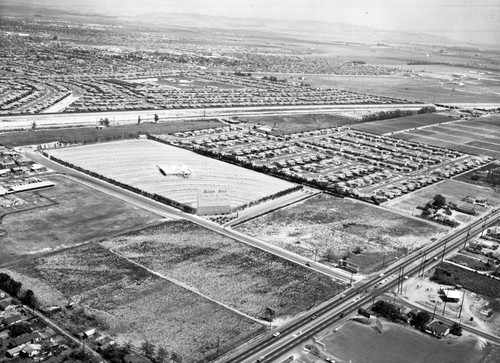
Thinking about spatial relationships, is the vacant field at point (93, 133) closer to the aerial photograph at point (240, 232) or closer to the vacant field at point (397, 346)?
the aerial photograph at point (240, 232)

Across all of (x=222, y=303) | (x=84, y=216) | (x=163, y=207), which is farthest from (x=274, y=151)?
(x=222, y=303)

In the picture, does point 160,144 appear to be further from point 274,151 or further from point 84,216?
point 84,216

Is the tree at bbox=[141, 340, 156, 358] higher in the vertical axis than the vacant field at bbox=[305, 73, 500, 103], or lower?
lower

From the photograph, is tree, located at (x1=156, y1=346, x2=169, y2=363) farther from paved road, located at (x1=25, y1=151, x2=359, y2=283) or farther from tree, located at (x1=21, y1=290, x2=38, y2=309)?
paved road, located at (x1=25, y1=151, x2=359, y2=283)

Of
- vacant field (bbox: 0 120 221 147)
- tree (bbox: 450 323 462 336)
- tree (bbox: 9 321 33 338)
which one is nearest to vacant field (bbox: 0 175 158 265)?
tree (bbox: 9 321 33 338)

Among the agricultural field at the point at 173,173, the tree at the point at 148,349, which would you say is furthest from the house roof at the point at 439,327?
the agricultural field at the point at 173,173

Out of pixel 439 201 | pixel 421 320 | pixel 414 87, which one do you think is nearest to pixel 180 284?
pixel 421 320

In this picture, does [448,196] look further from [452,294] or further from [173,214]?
[173,214]

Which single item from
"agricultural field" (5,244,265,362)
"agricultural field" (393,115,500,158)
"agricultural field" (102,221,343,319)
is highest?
"agricultural field" (393,115,500,158)
